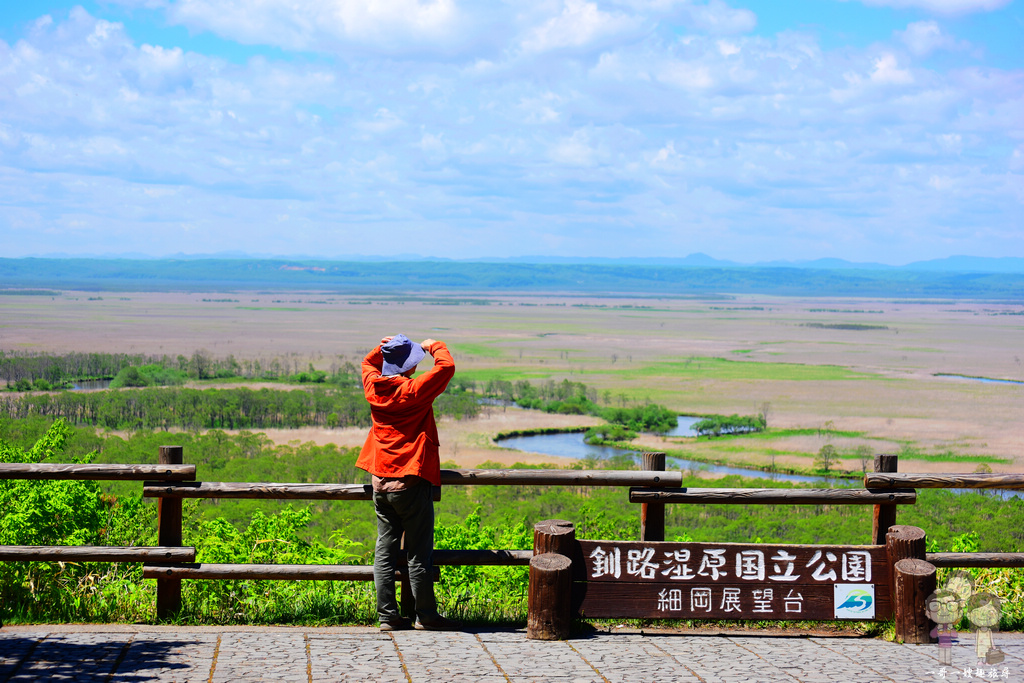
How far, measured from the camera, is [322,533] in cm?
2170

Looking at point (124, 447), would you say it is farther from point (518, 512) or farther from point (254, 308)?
point (254, 308)

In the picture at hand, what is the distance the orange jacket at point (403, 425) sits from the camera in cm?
602

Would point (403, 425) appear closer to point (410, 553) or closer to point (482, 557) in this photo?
point (410, 553)

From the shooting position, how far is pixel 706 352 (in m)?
82.8

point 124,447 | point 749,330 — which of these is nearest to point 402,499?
point 124,447

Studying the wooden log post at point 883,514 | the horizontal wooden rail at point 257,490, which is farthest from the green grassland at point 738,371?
the horizontal wooden rail at point 257,490

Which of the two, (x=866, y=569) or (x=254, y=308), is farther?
(x=254, y=308)

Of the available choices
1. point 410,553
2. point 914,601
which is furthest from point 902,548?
point 410,553

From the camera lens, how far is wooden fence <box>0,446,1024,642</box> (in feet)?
21.0

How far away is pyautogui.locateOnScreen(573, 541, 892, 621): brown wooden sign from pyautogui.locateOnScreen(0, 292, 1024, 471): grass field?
30043 mm

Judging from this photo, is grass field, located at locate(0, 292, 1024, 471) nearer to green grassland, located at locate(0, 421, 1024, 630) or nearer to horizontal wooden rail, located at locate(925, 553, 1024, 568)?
green grassland, located at locate(0, 421, 1024, 630)

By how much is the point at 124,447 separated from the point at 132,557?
1100 inches

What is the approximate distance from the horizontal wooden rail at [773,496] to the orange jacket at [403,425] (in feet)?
5.27
